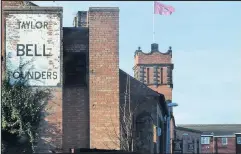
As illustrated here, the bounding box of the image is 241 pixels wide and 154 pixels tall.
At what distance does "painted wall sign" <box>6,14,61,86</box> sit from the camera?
28.7m

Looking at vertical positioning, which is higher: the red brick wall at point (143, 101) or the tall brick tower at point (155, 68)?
the tall brick tower at point (155, 68)

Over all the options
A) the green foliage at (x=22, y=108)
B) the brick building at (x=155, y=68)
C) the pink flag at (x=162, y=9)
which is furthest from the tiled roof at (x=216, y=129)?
the green foliage at (x=22, y=108)

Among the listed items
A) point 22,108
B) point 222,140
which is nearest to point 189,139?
point 222,140

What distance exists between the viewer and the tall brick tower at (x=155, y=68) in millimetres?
73938

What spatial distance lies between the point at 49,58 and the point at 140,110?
7692 mm

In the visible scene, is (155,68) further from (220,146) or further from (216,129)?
(216,129)

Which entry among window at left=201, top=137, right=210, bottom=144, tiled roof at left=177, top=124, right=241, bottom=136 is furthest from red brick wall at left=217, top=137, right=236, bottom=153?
window at left=201, top=137, right=210, bottom=144

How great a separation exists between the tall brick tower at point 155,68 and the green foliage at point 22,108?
45.6m

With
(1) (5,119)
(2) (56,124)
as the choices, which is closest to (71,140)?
(2) (56,124)

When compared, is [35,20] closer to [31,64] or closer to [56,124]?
[31,64]

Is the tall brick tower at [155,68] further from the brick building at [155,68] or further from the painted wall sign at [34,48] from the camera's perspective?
the painted wall sign at [34,48]

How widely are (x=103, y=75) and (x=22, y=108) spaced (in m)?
3.98

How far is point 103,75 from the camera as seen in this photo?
96.7 feet

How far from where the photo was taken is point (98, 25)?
29.6 meters
